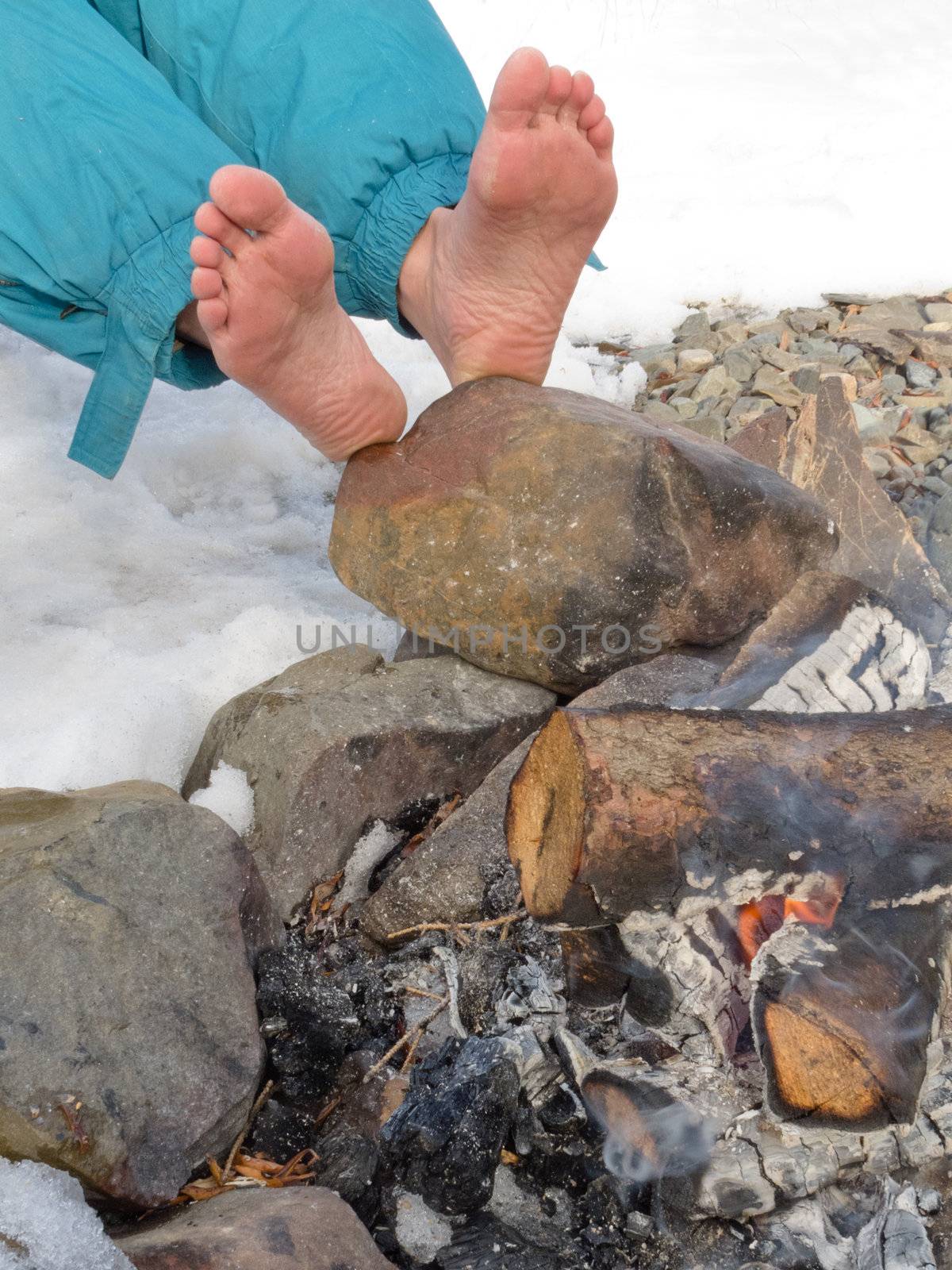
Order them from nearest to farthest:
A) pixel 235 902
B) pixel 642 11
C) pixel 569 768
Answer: pixel 569 768 < pixel 235 902 < pixel 642 11

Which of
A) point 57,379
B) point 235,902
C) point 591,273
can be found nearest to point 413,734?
point 235,902

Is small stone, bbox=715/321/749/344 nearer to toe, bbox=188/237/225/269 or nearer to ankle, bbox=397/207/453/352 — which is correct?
ankle, bbox=397/207/453/352

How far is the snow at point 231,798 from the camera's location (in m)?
1.87

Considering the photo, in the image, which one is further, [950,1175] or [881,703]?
[881,703]

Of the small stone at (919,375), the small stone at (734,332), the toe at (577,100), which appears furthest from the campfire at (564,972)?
the small stone at (734,332)

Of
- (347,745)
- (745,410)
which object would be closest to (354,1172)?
(347,745)

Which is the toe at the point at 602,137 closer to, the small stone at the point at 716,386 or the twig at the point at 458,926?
the small stone at the point at 716,386

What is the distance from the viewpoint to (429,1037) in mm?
1548

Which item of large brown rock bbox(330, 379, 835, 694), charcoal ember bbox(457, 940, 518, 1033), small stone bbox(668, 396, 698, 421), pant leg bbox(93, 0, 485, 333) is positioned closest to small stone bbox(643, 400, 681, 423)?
small stone bbox(668, 396, 698, 421)

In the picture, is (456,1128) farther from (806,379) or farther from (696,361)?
(696,361)

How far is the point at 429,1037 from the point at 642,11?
6.07m

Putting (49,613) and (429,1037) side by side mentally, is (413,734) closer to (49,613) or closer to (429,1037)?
(429,1037)

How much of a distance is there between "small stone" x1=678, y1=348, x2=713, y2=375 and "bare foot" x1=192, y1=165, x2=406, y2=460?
4.52 feet

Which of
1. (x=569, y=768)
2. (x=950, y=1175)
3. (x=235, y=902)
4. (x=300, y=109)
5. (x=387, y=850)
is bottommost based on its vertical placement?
(x=387, y=850)
